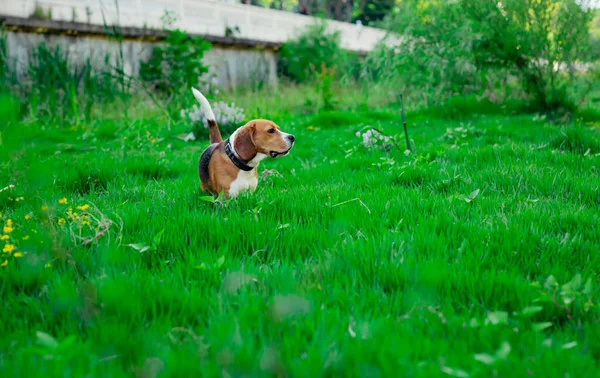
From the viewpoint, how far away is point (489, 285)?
6.77ft

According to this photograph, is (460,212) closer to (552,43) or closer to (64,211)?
(64,211)

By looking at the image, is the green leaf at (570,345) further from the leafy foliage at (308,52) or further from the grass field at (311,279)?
the leafy foliage at (308,52)

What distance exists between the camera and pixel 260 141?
380 cm

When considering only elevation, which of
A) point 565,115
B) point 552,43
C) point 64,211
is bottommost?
point 64,211

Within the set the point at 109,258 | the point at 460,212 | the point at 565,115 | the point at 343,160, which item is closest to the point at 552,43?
the point at 565,115

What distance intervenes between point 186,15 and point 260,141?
1314 cm

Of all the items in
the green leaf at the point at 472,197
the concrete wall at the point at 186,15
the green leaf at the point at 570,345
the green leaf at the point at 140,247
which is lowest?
the green leaf at the point at 140,247

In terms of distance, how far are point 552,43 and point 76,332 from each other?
7.99m

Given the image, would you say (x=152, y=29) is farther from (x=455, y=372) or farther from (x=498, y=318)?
(x=455, y=372)

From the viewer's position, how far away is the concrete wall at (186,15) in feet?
39.5

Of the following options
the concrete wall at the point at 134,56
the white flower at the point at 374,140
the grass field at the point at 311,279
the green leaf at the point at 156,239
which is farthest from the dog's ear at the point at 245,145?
the concrete wall at the point at 134,56

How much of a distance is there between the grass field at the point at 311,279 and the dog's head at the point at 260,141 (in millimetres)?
322

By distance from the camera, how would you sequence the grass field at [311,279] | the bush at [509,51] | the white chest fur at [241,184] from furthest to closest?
1. the bush at [509,51]
2. the white chest fur at [241,184]
3. the grass field at [311,279]

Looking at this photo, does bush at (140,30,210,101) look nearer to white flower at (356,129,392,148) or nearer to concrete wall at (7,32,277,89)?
concrete wall at (7,32,277,89)
